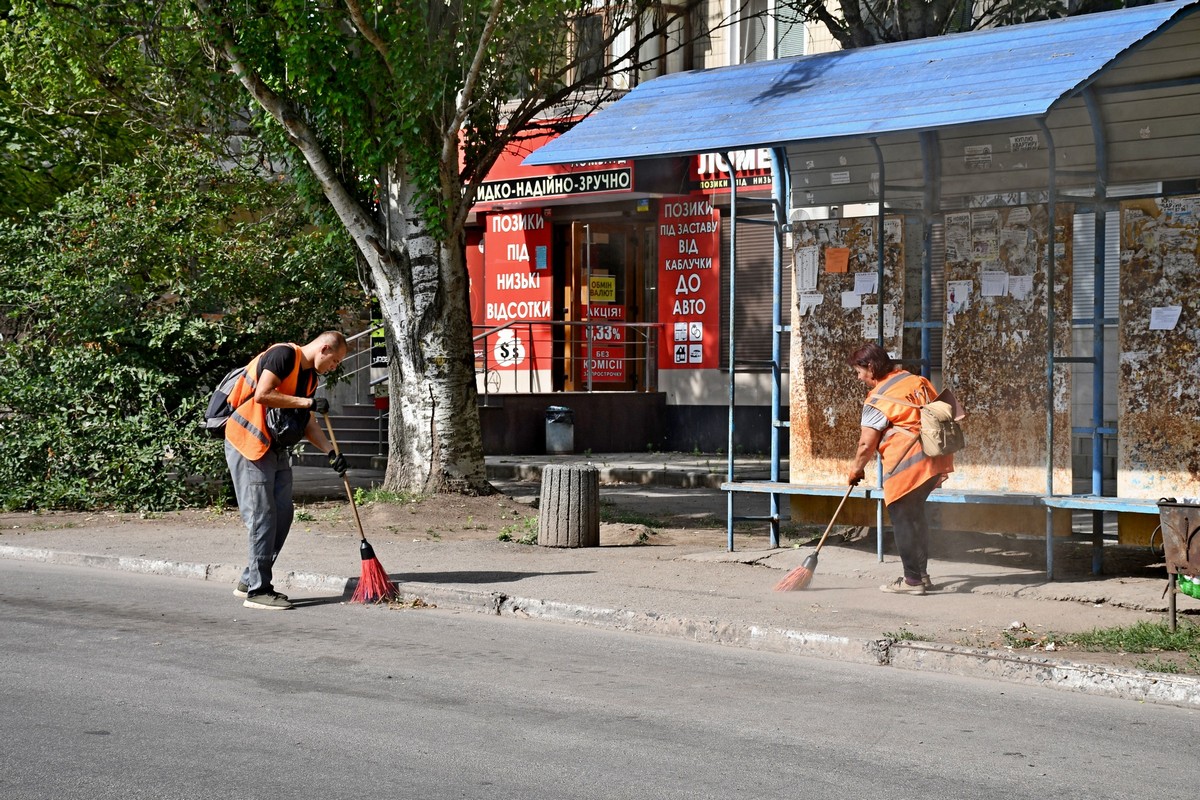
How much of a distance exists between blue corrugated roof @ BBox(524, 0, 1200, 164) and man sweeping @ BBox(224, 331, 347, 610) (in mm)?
2927

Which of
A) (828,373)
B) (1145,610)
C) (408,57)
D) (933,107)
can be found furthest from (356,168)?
(1145,610)

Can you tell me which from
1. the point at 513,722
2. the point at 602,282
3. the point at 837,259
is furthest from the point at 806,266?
the point at 602,282

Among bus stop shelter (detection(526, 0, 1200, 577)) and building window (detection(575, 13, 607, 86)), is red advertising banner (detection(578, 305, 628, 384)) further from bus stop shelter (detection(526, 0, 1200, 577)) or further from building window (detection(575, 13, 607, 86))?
bus stop shelter (detection(526, 0, 1200, 577))

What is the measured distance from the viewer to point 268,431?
30.8ft

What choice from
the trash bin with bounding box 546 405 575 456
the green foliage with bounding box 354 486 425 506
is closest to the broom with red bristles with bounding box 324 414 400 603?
the green foliage with bounding box 354 486 425 506

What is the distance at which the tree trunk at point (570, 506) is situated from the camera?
12305 millimetres

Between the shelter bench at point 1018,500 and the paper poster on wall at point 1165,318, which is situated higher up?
the paper poster on wall at point 1165,318

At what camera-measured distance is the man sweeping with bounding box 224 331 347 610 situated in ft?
30.6

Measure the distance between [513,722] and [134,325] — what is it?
10.3 metres

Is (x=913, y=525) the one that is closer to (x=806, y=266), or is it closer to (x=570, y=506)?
(x=806, y=266)

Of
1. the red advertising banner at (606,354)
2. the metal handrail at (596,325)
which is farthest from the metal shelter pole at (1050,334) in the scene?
the red advertising banner at (606,354)

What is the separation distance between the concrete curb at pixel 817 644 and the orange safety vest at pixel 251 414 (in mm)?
1474

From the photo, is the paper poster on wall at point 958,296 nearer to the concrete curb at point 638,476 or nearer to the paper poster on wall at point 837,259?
the paper poster on wall at point 837,259

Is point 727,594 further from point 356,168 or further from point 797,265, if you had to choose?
point 356,168
